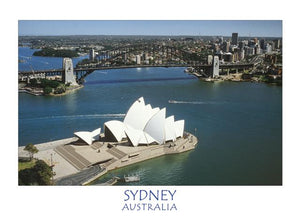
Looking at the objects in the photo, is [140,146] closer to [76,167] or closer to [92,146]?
[92,146]

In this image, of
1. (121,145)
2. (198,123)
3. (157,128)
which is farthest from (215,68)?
(121,145)

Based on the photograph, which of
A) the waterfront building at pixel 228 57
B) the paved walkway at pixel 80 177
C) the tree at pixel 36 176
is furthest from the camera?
the waterfront building at pixel 228 57

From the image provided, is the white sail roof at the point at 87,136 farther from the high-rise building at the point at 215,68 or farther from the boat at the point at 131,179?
the high-rise building at the point at 215,68

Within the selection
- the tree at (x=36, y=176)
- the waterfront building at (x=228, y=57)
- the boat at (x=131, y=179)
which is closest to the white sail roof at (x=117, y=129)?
the boat at (x=131, y=179)

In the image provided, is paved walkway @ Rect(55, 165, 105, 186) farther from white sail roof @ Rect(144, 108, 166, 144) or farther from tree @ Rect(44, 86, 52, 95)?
tree @ Rect(44, 86, 52, 95)

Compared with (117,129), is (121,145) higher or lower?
lower

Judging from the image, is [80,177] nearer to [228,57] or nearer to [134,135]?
[134,135]

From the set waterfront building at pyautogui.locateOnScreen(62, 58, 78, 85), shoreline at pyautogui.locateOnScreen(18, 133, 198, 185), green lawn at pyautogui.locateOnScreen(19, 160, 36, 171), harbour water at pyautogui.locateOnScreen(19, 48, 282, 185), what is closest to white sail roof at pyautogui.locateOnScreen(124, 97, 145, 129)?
shoreline at pyautogui.locateOnScreen(18, 133, 198, 185)

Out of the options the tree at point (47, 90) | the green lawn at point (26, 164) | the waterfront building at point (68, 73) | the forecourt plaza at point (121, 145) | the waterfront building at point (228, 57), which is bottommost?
the green lawn at point (26, 164)
